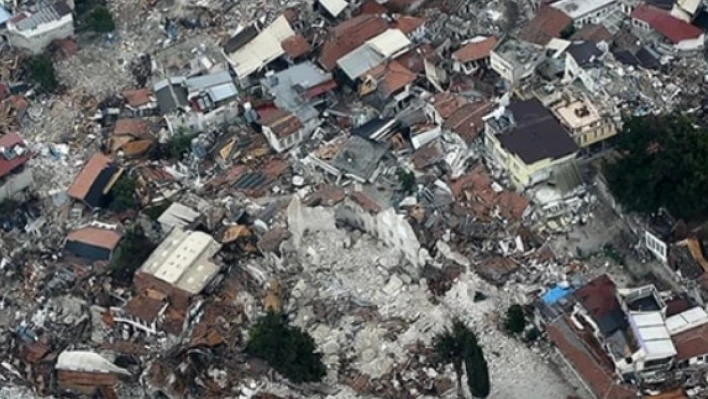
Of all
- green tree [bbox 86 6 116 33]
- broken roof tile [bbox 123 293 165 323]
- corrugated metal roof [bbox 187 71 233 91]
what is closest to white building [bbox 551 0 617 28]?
corrugated metal roof [bbox 187 71 233 91]

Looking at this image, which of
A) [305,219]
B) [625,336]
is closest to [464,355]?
[625,336]

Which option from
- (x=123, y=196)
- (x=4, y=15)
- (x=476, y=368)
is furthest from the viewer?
(x=4, y=15)

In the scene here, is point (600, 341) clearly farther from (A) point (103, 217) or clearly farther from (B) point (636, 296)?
(A) point (103, 217)

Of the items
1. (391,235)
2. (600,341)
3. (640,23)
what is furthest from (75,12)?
(600,341)

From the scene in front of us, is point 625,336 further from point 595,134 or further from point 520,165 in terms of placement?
point 595,134

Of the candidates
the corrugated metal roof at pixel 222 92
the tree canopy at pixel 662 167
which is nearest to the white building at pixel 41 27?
the corrugated metal roof at pixel 222 92

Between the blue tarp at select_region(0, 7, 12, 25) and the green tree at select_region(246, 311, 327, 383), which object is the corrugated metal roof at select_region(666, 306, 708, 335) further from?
the blue tarp at select_region(0, 7, 12, 25)
